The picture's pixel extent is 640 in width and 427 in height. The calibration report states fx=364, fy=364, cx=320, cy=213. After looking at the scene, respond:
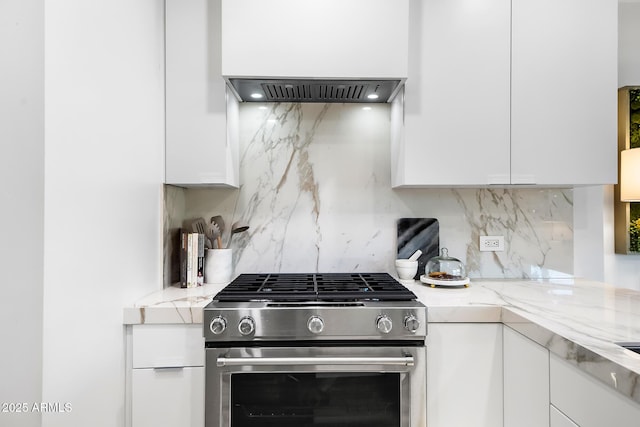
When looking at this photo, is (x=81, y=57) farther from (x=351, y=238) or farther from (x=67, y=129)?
(x=351, y=238)

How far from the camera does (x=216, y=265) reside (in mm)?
1803

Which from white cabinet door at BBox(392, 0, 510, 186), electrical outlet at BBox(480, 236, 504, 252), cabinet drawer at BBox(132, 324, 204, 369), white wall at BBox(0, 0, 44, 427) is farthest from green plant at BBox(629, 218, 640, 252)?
white wall at BBox(0, 0, 44, 427)

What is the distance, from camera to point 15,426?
3.01 feet

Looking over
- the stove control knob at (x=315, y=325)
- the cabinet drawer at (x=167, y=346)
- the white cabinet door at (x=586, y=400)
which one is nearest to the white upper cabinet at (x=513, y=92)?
the stove control knob at (x=315, y=325)

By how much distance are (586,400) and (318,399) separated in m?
0.81

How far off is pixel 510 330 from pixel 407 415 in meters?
0.48

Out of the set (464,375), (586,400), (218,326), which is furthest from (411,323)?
(218,326)

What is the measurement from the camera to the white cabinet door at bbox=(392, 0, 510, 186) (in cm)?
165

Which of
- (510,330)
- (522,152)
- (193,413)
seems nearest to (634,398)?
(510,330)

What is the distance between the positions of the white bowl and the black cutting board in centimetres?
11

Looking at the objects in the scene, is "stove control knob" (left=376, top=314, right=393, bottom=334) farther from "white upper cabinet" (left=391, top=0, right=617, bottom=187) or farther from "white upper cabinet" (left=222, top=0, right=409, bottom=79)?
"white upper cabinet" (left=222, top=0, right=409, bottom=79)

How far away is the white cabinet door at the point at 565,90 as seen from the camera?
1639 mm

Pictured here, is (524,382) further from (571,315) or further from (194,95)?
(194,95)

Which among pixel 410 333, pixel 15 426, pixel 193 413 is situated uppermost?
pixel 410 333
